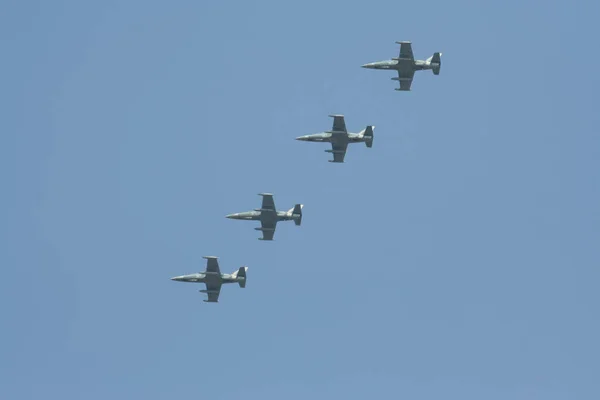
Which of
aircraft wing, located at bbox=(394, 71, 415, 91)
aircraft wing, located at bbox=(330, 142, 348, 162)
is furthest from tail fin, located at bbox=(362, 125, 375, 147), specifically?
aircraft wing, located at bbox=(394, 71, 415, 91)

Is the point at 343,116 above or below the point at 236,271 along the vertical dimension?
above

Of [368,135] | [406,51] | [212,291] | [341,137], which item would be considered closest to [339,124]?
[341,137]

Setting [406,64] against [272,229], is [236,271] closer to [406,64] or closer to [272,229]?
[272,229]

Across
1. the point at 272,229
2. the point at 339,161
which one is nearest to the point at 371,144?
the point at 339,161

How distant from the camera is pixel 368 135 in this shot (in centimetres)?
16262

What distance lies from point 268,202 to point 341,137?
11.1m

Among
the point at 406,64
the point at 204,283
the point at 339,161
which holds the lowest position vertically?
the point at 204,283

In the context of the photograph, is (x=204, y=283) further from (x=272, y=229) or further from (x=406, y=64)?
(x=406, y=64)

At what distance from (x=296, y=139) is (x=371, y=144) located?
9312 millimetres

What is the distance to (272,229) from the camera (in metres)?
166

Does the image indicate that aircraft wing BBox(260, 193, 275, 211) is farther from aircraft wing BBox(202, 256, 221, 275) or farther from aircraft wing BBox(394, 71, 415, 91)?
aircraft wing BBox(394, 71, 415, 91)

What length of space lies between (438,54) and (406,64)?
3745mm

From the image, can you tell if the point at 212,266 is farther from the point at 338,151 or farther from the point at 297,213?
the point at 338,151

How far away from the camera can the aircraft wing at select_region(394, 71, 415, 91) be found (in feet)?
536
